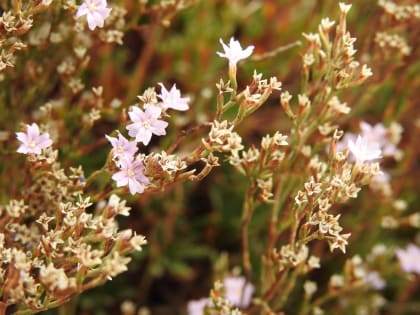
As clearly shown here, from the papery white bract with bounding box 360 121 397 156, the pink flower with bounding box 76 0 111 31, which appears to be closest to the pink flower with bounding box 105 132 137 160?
the pink flower with bounding box 76 0 111 31

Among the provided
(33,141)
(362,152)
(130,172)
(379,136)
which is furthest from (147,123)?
(379,136)

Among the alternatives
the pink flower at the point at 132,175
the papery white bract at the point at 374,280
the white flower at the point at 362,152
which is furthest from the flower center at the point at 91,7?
the papery white bract at the point at 374,280

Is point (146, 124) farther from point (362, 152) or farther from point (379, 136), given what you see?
point (379, 136)

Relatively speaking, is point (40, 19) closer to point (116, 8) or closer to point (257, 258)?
point (116, 8)

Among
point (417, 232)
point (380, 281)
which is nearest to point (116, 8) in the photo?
point (380, 281)

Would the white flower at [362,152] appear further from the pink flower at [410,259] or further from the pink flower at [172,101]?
the pink flower at [410,259]

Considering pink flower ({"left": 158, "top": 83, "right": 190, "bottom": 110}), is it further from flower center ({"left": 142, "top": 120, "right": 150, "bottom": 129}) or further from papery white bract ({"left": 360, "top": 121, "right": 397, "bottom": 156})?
papery white bract ({"left": 360, "top": 121, "right": 397, "bottom": 156})
